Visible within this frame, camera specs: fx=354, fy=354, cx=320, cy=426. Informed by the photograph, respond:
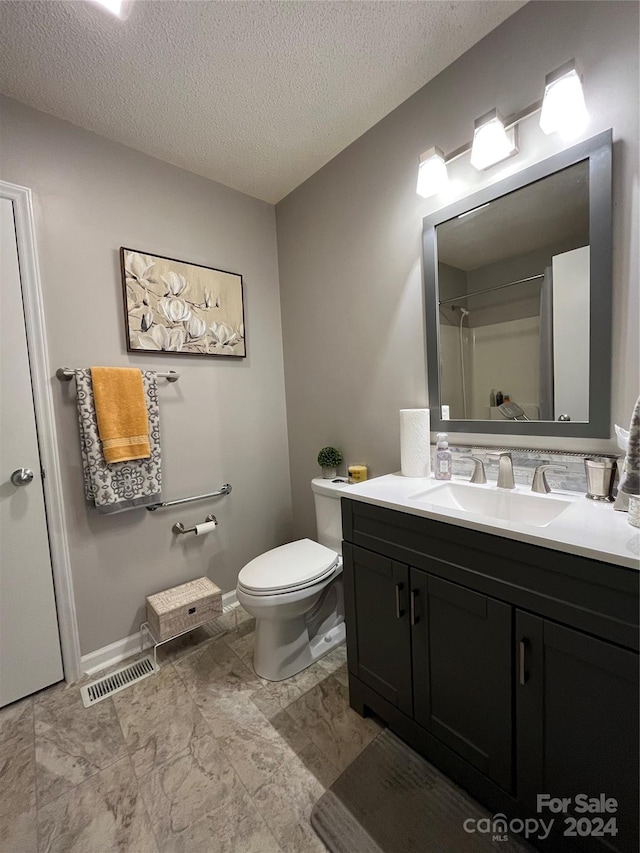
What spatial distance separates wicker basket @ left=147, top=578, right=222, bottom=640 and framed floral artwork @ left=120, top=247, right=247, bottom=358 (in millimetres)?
1264

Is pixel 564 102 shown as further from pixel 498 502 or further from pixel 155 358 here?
pixel 155 358

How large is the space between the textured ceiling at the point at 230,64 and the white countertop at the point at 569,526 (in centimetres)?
166

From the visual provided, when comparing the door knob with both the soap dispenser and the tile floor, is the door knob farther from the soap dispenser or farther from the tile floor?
the soap dispenser

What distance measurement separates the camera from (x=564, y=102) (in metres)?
1.09

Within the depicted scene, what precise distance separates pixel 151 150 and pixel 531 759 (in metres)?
2.76

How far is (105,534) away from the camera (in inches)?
67.4

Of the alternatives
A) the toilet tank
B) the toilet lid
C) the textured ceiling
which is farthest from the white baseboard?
the textured ceiling

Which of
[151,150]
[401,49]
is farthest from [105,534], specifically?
[401,49]

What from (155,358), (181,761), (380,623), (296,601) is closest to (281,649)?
(296,601)

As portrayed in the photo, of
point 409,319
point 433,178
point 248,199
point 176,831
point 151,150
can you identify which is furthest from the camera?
point 248,199

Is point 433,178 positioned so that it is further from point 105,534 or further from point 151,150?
point 105,534

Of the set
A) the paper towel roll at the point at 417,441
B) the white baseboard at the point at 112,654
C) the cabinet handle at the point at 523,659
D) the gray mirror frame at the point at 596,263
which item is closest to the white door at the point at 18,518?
the white baseboard at the point at 112,654

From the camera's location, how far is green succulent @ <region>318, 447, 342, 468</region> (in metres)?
2.02

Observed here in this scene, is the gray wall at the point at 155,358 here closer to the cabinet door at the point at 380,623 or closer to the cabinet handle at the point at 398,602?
the cabinet door at the point at 380,623
